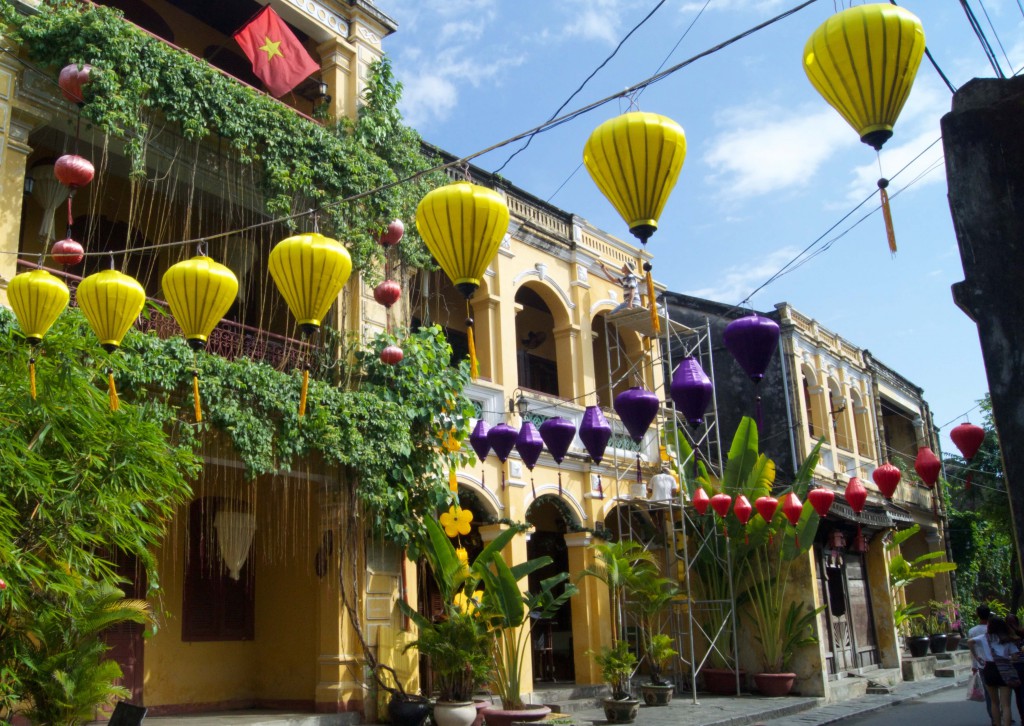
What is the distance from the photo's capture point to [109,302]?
21.2ft

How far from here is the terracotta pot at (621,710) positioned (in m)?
11.2

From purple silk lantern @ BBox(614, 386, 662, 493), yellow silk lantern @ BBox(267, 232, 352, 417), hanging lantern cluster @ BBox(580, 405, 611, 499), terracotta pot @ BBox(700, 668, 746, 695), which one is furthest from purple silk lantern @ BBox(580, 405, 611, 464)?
terracotta pot @ BBox(700, 668, 746, 695)

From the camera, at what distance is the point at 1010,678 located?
851 centimetres

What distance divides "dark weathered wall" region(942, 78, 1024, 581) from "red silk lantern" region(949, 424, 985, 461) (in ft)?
17.4

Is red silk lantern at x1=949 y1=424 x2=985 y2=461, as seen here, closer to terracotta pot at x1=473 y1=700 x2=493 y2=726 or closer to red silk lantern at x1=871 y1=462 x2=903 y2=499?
red silk lantern at x1=871 y1=462 x2=903 y2=499

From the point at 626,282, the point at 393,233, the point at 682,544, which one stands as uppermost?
the point at 626,282

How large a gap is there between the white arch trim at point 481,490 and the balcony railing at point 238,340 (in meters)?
2.78

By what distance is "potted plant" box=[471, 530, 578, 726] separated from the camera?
9.95 meters

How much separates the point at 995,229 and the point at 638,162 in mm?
1895

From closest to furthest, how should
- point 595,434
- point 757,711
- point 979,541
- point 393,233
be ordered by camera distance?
point 595,434 < point 393,233 < point 757,711 < point 979,541

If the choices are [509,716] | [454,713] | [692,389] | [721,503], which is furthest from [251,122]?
[721,503]

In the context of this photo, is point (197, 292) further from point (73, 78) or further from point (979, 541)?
point (979, 541)

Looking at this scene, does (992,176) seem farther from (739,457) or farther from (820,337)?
(820,337)

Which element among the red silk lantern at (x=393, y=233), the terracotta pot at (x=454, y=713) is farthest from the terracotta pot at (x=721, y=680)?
the red silk lantern at (x=393, y=233)
